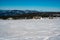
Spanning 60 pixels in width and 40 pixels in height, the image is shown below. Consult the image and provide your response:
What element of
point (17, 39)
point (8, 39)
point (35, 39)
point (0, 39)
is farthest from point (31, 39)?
point (0, 39)

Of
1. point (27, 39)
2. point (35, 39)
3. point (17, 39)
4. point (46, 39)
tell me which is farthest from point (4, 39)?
point (46, 39)

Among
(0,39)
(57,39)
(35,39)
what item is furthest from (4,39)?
(57,39)

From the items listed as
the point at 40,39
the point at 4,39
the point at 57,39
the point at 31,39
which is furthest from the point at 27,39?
the point at 57,39

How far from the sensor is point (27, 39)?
3619 millimetres

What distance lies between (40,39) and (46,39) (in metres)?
0.19

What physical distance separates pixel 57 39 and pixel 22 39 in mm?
1122

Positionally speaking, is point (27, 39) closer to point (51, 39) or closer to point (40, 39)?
point (40, 39)

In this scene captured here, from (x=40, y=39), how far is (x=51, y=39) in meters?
0.36

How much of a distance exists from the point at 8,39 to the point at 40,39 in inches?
40.3

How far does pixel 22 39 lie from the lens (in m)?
3.61

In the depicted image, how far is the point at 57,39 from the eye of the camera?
3666 mm

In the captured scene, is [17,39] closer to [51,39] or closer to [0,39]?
[0,39]

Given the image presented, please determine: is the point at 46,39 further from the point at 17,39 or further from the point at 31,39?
the point at 17,39

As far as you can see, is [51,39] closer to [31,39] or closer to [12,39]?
[31,39]
